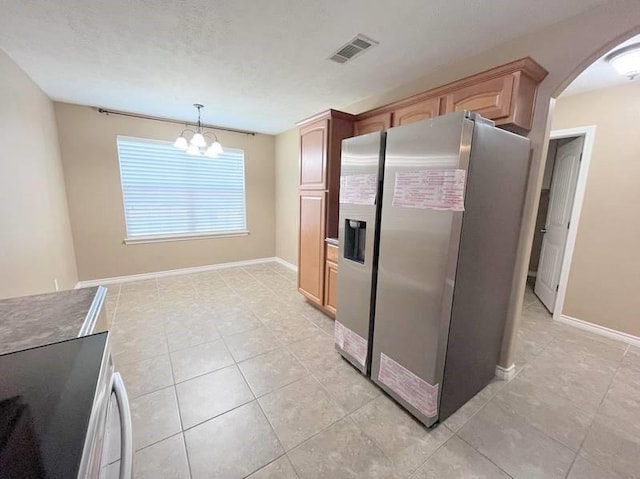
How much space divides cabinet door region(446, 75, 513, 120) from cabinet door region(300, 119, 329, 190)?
1.26 meters

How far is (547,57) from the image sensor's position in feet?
5.68

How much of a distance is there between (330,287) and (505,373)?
1635 mm

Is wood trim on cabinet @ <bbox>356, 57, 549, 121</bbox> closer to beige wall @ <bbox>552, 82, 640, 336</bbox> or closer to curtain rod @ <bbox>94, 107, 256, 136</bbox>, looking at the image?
beige wall @ <bbox>552, 82, 640, 336</bbox>

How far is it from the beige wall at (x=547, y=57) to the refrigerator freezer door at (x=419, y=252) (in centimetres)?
85

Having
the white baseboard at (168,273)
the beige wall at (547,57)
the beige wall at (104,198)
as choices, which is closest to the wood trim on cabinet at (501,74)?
the beige wall at (547,57)

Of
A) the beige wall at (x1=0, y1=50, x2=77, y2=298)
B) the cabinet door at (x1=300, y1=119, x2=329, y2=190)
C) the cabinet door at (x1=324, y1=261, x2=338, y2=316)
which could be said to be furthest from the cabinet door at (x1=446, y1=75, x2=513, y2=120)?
the beige wall at (x1=0, y1=50, x2=77, y2=298)

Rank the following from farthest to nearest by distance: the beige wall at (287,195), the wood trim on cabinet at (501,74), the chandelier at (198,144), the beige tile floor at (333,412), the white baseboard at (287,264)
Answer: the white baseboard at (287,264)
the beige wall at (287,195)
the chandelier at (198,144)
the wood trim on cabinet at (501,74)
the beige tile floor at (333,412)

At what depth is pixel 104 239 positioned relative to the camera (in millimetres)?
3807

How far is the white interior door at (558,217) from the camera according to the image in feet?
9.72

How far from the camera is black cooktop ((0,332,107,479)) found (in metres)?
0.47

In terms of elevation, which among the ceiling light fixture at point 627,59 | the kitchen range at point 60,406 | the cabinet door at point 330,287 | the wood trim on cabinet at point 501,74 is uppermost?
the ceiling light fixture at point 627,59

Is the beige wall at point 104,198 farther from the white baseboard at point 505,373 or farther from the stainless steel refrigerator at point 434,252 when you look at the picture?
the white baseboard at point 505,373

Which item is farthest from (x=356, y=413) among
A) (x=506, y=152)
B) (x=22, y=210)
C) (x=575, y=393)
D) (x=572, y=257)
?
(x=22, y=210)

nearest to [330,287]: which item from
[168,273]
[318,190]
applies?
[318,190]
